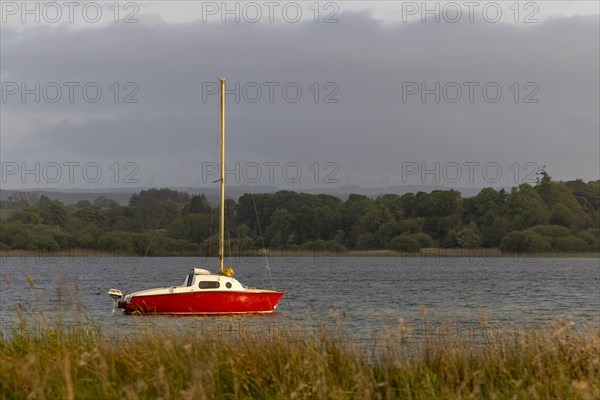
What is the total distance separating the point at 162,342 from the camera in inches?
592

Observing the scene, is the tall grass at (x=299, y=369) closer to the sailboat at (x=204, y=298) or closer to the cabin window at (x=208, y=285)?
the sailboat at (x=204, y=298)

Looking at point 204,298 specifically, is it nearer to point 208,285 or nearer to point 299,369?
point 208,285

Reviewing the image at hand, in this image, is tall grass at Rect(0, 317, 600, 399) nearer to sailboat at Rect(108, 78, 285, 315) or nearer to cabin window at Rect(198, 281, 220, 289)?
sailboat at Rect(108, 78, 285, 315)

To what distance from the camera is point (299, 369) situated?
44.0ft

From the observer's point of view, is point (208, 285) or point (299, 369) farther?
point (208, 285)

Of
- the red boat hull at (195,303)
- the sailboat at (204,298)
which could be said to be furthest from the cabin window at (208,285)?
the red boat hull at (195,303)

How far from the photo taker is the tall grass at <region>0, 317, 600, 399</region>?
12.7 metres

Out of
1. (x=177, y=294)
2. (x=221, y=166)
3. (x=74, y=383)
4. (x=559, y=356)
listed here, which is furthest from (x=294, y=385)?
(x=221, y=166)

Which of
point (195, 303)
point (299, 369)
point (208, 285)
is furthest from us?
point (208, 285)

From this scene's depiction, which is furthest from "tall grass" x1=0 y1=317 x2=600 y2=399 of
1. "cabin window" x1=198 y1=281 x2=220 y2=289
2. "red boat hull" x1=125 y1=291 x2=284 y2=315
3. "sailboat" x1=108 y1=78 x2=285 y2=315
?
"cabin window" x1=198 y1=281 x2=220 y2=289

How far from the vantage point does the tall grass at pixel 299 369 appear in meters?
12.7

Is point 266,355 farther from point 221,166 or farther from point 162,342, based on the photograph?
point 221,166

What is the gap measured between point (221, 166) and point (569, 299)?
36272mm

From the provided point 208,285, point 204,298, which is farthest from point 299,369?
point 208,285
